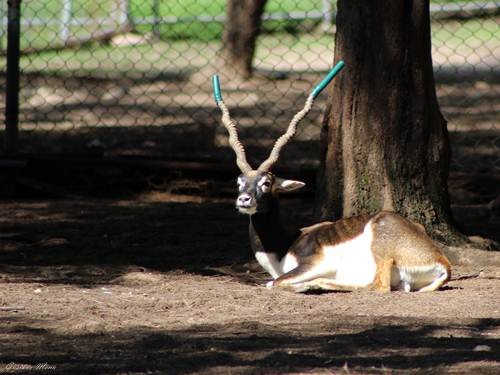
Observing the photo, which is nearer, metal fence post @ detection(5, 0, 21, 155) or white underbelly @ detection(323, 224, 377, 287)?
white underbelly @ detection(323, 224, 377, 287)

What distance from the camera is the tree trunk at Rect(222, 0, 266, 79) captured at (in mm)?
13250

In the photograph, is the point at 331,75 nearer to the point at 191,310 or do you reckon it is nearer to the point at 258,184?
the point at 258,184

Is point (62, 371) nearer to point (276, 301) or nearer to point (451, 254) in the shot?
point (276, 301)

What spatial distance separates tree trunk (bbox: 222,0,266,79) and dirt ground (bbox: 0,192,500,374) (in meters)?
5.19

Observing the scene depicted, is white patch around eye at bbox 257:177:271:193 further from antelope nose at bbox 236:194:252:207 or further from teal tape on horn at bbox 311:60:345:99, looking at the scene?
teal tape on horn at bbox 311:60:345:99

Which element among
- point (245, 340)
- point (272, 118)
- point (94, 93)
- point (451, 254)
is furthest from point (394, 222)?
point (94, 93)

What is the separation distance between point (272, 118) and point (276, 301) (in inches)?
221

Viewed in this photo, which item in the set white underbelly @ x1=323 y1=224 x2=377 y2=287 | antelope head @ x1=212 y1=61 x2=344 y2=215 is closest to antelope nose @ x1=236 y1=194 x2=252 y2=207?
antelope head @ x1=212 y1=61 x2=344 y2=215

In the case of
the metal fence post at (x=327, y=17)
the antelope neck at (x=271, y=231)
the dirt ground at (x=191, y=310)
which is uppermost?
the metal fence post at (x=327, y=17)

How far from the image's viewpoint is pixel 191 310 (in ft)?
18.1

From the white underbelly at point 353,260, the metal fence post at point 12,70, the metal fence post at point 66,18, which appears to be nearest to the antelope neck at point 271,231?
the white underbelly at point 353,260

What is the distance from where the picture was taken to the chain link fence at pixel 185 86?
10.1 metres

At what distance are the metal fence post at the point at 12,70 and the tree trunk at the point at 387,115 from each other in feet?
9.09

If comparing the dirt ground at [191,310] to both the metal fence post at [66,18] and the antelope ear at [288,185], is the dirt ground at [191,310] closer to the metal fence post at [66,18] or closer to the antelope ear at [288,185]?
the antelope ear at [288,185]
